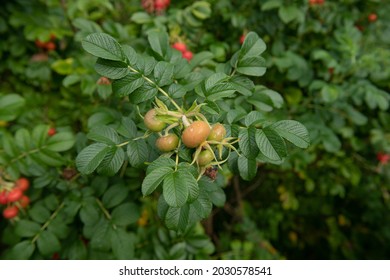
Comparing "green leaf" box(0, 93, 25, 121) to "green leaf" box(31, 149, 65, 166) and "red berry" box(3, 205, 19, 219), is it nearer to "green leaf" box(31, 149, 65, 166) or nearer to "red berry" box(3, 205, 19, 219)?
"green leaf" box(31, 149, 65, 166)

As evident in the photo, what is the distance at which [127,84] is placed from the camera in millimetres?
898

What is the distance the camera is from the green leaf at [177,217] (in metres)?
0.88

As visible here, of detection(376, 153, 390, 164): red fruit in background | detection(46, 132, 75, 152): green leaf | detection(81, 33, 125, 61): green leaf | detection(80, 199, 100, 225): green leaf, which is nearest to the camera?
detection(81, 33, 125, 61): green leaf

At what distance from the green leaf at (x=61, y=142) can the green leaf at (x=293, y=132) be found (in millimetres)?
849

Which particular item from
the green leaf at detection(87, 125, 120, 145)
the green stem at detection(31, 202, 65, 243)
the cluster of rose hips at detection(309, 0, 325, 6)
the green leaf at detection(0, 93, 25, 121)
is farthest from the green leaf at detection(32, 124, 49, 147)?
the cluster of rose hips at detection(309, 0, 325, 6)

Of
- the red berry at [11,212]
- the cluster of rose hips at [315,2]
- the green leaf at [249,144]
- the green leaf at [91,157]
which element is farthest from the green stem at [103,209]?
the cluster of rose hips at [315,2]

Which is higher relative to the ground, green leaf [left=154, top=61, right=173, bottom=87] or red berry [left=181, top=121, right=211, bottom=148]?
green leaf [left=154, top=61, right=173, bottom=87]

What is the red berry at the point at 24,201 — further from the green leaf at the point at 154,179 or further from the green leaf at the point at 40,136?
the green leaf at the point at 154,179

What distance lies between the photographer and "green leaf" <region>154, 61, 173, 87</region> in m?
0.93

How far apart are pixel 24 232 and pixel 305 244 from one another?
248 cm

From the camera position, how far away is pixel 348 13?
1.90 metres

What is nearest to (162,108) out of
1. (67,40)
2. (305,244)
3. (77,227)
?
(77,227)

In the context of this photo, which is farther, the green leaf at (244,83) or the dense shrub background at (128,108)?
the dense shrub background at (128,108)

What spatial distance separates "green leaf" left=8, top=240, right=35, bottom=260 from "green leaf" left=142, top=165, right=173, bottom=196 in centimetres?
80
